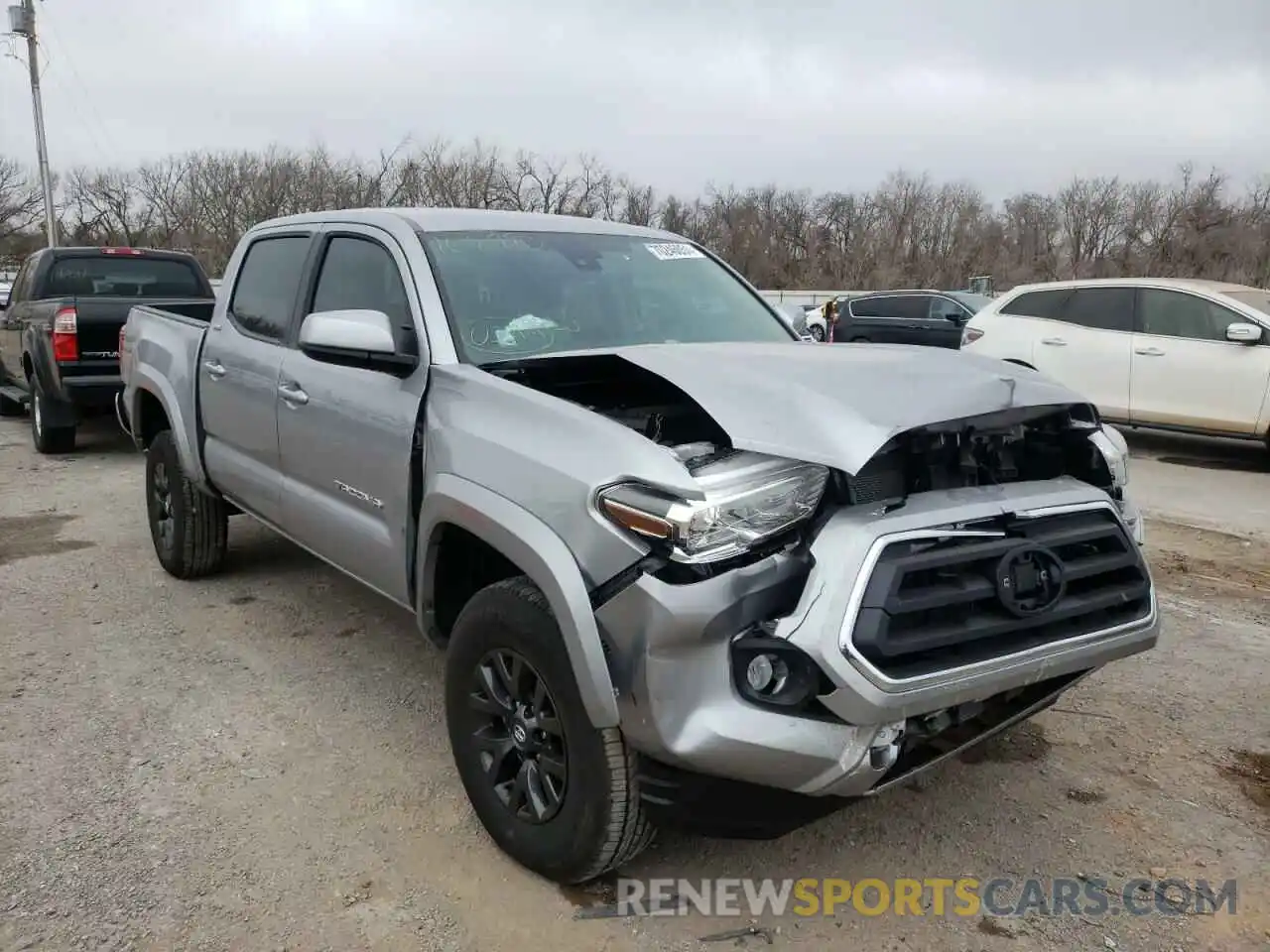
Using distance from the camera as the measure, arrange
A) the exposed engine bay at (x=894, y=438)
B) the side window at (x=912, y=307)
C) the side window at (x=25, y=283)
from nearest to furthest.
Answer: the exposed engine bay at (x=894, y=438)
the side window at (x=25, y=283)
the side window at (x=912, y=307)

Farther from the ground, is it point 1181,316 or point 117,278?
point 117,278

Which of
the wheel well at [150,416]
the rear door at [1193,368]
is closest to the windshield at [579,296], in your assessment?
the wheel well at [150,416]

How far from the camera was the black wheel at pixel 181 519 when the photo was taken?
5156 millimetres

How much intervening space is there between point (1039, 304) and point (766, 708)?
31.3ft

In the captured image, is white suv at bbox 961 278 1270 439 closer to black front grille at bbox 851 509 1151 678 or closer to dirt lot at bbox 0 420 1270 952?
dirt lot at bbox 0 420 1270 952

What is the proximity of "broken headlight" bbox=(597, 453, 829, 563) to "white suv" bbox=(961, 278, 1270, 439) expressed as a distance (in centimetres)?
728

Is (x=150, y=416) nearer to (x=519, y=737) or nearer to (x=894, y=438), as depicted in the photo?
(x=519, y=737)

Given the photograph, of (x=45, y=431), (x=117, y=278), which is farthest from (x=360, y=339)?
(x=117, y=278)

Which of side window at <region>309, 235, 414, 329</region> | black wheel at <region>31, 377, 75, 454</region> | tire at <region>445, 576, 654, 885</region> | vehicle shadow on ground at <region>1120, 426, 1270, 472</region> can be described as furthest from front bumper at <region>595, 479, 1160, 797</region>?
black wheel at <region>31, 377, 75, 454</region>

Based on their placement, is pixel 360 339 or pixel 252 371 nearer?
pixel 360 339

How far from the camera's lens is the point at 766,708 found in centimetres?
220

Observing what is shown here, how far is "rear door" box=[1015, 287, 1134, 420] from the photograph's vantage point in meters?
9.54


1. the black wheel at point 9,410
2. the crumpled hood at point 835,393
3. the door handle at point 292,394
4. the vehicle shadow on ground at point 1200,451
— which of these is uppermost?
the crumpled hood at point 835,393

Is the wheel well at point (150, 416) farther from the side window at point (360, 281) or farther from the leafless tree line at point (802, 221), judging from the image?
the leafless tree line at point (802, 221)
